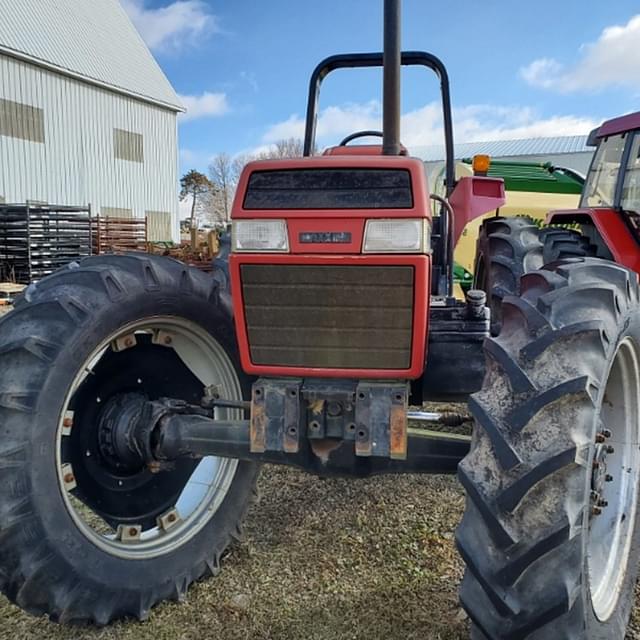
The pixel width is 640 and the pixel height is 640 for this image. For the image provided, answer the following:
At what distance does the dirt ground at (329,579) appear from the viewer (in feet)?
7.98

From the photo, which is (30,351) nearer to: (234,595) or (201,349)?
(201,349)

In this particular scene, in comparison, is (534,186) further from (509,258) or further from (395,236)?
(395,236)

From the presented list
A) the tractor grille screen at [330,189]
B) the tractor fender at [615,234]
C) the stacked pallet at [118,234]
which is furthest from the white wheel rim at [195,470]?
the stacked pallet at [118,234]

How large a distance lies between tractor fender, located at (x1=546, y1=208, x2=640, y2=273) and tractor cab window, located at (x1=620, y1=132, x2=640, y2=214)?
0.31ft

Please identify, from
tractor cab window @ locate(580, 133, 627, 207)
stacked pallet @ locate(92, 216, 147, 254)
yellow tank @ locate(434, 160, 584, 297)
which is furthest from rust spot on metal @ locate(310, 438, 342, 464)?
stacked pallet @ locate(92, 216, 147, 254)

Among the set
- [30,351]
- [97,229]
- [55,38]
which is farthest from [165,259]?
[55,38]

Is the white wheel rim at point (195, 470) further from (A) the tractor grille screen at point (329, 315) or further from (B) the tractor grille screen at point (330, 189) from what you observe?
(B) the tractor grille screen at point (330, 189)

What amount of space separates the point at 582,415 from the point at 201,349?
1.72 metres

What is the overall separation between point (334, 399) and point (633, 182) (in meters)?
3.42

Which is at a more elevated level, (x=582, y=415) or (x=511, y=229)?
(x=511, y=229)

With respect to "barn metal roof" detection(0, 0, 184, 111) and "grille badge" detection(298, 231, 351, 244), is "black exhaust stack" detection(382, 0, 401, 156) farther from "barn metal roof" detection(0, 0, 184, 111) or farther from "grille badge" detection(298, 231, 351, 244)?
"barn metal roof" detection(0, 0, 184, 111)

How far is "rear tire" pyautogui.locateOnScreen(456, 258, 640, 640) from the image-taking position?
1.65 m

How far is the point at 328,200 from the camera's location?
204 centimetres

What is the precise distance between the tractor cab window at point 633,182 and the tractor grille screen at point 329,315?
10.1 feet
